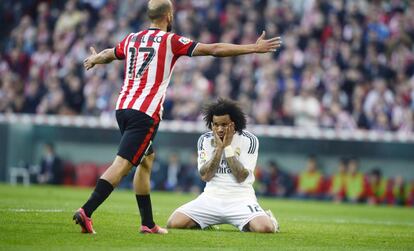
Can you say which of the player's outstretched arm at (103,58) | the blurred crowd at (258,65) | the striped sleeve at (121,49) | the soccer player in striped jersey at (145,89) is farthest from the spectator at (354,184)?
the striped sleeve at (121,49)

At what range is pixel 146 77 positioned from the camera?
10.3 metres

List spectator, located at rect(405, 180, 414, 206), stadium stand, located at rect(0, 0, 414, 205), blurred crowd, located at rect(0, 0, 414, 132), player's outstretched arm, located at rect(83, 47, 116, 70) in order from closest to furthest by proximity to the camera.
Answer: player's outstretched arm, located at rect(83, 47, 116, 70)
spectator, located at rect(405, 180, 414, 206)
stadium stand, located at rect(0, 0, 414, 205)
blurred crowd, located at rect(0, 0, 414, 132)

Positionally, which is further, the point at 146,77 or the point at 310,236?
the point at 310,236

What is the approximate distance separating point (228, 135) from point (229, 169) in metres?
0.40

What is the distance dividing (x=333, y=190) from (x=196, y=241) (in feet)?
46.0

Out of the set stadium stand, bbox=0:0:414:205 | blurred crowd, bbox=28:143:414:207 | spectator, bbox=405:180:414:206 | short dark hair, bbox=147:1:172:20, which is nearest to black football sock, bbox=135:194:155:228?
short dark hair, bbox=147:1:172:20

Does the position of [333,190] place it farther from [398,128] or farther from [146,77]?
[146,77]

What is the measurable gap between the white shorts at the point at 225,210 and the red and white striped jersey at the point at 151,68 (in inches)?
60.6

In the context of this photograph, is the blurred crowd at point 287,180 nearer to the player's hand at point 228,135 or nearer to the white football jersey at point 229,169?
the white football jersey at point 229,169

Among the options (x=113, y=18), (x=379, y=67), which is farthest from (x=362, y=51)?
(x=113, y=18)

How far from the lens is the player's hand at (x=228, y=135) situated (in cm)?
1127

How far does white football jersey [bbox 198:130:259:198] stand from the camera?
11.3 meters

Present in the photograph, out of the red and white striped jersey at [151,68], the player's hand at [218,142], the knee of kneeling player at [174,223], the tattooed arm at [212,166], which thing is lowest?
the knee of kneeling player at [174,223]

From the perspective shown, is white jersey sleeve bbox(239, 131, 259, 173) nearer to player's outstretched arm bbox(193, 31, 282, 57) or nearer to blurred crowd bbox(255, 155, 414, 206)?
player's outstretched arm bbox(193, 31, 282, 57)
